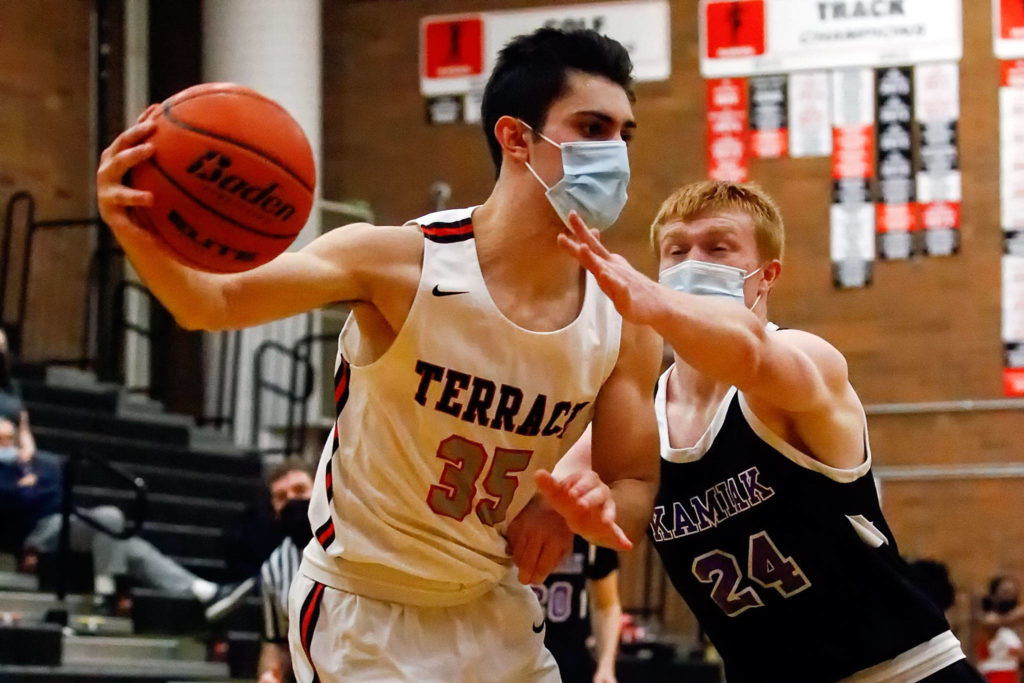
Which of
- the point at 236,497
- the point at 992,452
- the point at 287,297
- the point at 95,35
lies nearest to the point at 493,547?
the point at 287,297

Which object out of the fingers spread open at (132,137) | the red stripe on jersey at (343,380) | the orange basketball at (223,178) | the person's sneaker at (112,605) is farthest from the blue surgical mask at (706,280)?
the person's sneaker at (112,605)

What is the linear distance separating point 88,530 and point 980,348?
6502 mm

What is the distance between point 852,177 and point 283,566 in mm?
6725

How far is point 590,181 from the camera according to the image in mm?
3471

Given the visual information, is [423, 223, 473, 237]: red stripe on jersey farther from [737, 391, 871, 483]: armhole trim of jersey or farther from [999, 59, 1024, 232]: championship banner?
[999, 59, 1024, 232]: championship banner

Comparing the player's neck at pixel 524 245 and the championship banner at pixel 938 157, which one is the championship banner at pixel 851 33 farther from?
the player's neck at pixel 524 245

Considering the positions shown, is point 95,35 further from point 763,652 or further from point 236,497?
point 763,652

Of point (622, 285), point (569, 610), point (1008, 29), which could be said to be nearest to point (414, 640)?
point (622, 285)

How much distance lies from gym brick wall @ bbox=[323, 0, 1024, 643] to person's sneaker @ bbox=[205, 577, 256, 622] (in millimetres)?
4014

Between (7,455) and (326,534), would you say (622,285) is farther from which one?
(7,455)

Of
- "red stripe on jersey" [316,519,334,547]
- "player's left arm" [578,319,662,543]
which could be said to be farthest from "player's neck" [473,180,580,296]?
"red stripe on jersey" [316,519,334,547]

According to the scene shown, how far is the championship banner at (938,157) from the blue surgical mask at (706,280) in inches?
341

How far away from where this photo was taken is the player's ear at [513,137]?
3602 mm

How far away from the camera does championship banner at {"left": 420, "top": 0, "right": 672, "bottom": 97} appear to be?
12344 millimetres
